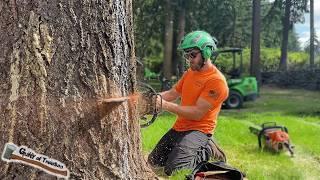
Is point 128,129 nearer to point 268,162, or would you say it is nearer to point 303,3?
point 268,162

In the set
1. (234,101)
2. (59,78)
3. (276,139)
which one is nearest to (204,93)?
(59,78)

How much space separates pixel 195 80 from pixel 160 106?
0.77m

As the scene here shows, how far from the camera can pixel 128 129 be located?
3656mm

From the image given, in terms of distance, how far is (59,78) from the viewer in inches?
130

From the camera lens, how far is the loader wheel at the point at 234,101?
19.0 metres

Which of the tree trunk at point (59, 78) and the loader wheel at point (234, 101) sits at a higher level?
the tree trunk at point (59, 78)

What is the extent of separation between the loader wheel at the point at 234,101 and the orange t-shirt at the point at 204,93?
Answer: 13197 mm

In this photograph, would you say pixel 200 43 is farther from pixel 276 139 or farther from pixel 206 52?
A: pixel 276 139

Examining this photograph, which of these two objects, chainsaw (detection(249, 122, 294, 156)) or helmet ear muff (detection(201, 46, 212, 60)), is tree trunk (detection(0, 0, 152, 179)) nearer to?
helmet ear muff (detection(201, 46, 212, 60))

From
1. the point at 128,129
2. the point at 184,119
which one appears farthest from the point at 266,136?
the point at 128,129

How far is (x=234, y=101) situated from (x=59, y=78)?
1604 centimetres

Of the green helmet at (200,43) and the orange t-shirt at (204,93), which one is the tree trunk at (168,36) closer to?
the orange t-shirt at (204,93)

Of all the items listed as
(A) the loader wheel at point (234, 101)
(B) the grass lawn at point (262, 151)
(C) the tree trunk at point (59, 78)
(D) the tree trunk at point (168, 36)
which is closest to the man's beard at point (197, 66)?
(B) the grass lawn at point (262, 151)

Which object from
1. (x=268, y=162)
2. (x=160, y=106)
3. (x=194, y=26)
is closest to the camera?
(x=160, y=106)
